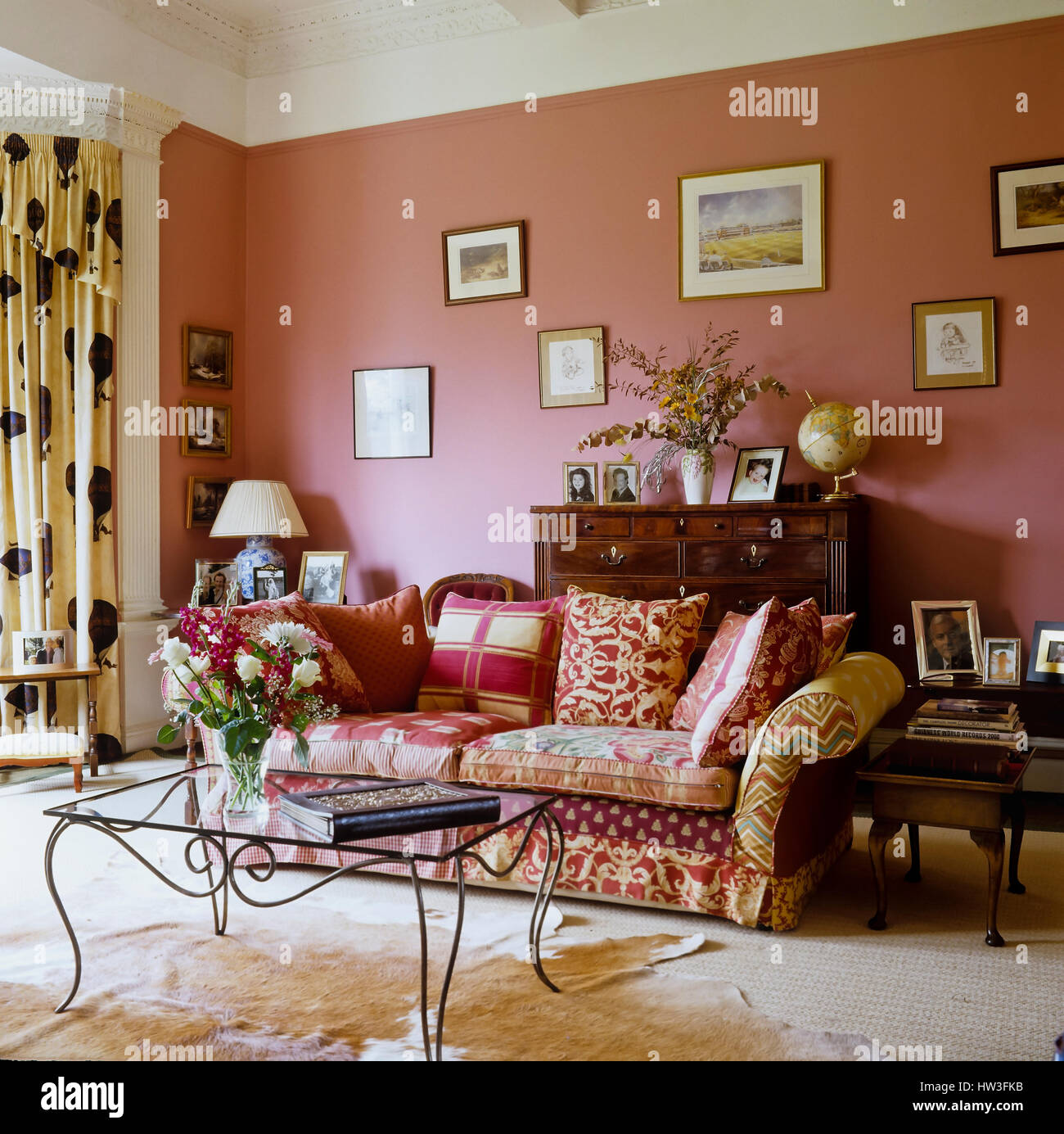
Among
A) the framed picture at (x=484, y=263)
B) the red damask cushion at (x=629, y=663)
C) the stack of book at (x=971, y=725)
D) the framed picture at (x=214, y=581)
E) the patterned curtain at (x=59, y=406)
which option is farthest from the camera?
the framed picture at (x=214, y=581)

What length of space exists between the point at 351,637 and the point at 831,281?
293 cm

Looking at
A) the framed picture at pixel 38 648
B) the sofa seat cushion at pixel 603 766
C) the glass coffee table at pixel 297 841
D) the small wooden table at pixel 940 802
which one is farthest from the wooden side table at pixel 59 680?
the small wooden table at pixel 940 802

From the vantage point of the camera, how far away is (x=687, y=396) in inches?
202

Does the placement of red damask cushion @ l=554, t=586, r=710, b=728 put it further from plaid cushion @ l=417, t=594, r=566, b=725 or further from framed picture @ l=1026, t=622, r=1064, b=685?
framed picture @ l=1026, t=622, r=1064, b=685

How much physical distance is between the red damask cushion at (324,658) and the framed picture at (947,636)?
252cm

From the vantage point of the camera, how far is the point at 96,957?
9.82ft

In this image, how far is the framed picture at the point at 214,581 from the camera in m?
6.04

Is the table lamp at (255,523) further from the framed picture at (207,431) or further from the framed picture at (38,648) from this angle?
the framed picture at (38,648)

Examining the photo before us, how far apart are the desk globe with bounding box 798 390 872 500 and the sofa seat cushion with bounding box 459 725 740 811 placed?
182 centimetres

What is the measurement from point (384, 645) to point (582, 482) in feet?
6.04

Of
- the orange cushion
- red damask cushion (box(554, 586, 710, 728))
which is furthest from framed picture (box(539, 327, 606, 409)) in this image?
Answer: red damask cushion (box(554, 586, 710, 728))

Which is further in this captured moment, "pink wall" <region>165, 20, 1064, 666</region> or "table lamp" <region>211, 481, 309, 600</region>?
"table lamp" <region>211, 481, 309, 600</region>

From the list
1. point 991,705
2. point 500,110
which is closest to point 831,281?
point 500,110

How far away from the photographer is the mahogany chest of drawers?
4.65 meters
